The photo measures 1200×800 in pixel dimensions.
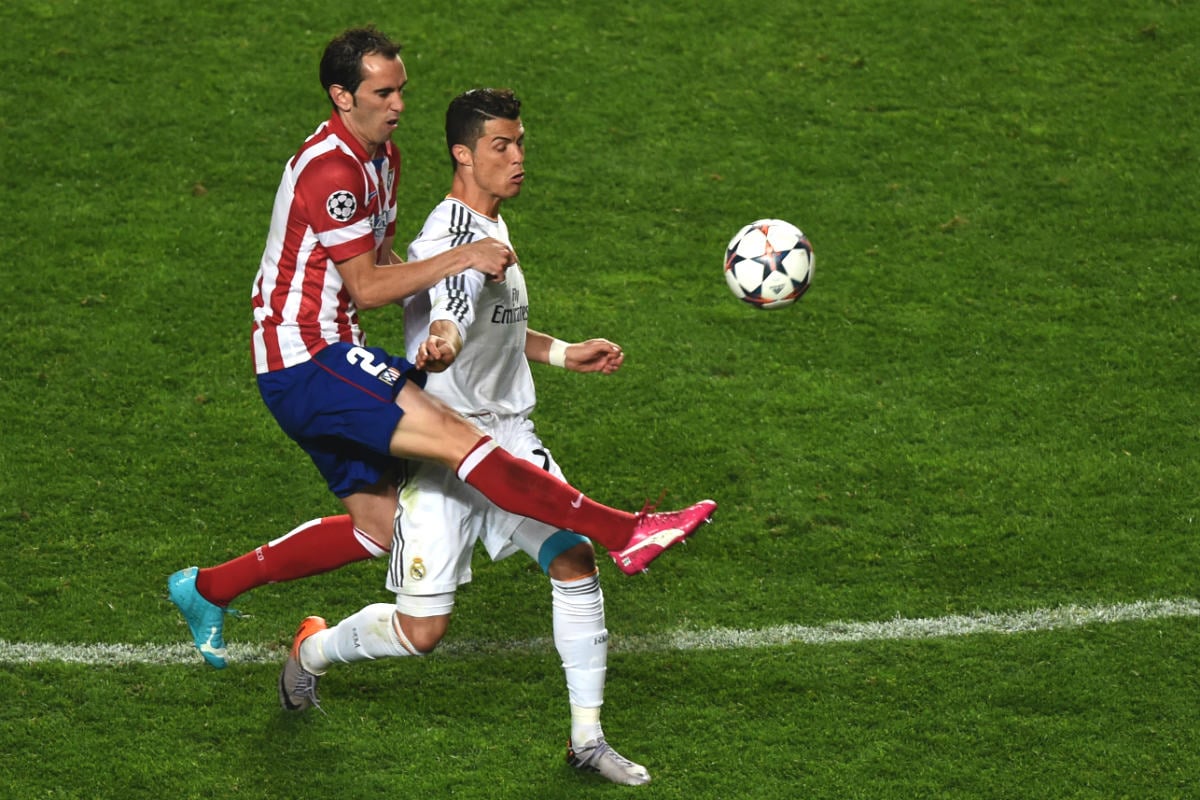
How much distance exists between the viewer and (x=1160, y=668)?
5.23 metres

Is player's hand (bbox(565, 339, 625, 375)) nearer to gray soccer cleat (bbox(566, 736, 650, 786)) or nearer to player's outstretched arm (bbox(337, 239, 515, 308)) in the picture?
player's outstretched arm (bbox(337, 239, 515, 308))

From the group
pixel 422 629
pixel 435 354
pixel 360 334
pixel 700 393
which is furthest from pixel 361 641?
pixel 700 393

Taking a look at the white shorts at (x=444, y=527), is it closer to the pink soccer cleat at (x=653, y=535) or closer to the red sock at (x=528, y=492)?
the red sock at (x=528, y=492)

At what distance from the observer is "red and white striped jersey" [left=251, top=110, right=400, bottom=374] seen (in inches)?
181

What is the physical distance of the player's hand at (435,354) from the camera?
13.9 ft

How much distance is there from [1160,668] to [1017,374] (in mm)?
2122

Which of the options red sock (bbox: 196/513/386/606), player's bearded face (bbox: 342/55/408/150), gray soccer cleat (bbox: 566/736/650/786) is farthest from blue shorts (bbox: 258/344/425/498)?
gray soccer cleat (bbox: 566/736/650/786)

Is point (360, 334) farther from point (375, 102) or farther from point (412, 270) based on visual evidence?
point (375, 102)

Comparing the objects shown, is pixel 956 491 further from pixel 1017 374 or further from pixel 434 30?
pixel 434 30

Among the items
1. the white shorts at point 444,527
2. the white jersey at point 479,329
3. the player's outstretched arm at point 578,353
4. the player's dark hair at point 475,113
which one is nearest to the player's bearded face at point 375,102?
the player's dark hair at point 475,113

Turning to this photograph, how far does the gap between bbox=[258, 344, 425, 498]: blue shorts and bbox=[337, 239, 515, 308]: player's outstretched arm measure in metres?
0.18

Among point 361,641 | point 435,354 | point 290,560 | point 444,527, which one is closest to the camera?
point 435,354

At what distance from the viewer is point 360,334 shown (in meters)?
4.86

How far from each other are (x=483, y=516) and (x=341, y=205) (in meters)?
1.00
